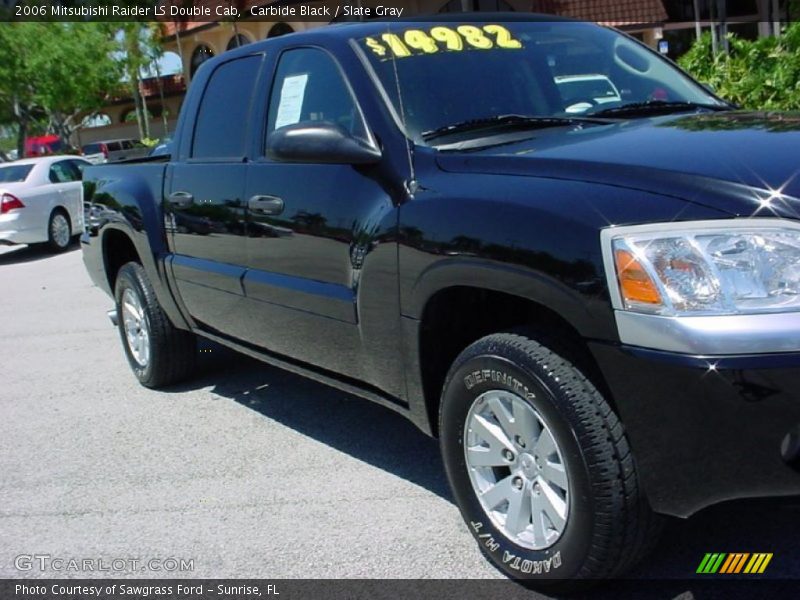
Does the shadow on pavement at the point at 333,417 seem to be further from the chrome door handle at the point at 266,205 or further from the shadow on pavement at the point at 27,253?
the shadow on pavement at the point at 27,253

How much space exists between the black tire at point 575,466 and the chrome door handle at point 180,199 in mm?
Answer: 2252

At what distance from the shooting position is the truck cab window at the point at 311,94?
386 centimetres

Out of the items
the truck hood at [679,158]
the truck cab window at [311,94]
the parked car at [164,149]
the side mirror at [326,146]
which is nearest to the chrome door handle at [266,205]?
the truck cab window at [311,94]

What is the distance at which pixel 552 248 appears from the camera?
271 centimetres

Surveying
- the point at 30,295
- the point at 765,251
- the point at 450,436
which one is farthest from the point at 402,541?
the point at 30,295

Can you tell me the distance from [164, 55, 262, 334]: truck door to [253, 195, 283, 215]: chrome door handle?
108 millimetres

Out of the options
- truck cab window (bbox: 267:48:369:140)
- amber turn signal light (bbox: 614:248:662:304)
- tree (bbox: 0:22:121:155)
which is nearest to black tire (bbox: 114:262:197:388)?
truck cab window (bbox: 267:48:369:140)

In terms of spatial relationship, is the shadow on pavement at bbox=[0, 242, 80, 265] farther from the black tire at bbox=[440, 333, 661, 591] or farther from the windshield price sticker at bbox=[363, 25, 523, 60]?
the black tire at bbox=[440, 333, 661, 591]

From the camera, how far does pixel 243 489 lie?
4.25 metres

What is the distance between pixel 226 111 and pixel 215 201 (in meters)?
0.52

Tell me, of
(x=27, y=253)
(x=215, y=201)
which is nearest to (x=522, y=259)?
(x=215, y=201)

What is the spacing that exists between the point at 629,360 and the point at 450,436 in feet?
2.93

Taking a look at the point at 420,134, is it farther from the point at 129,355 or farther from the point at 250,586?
the point at 129,355

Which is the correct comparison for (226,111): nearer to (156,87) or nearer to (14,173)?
(14,173)
